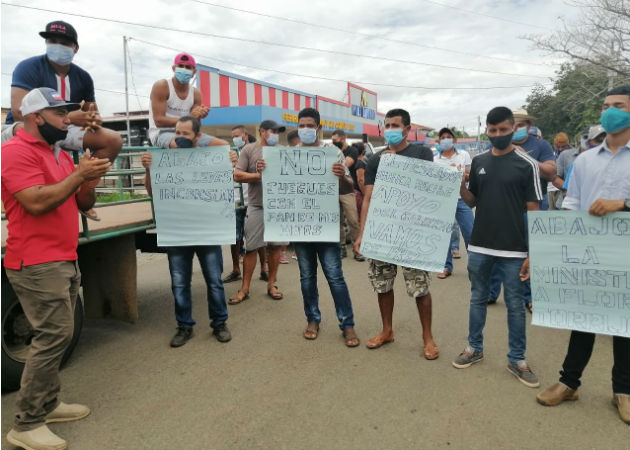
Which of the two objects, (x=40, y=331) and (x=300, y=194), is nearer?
(x=40, y=331)

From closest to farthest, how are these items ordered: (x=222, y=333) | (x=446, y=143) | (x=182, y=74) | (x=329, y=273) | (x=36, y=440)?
(x=36, y=440) < (x=329, y=273) < (x=222, y=333) < (x=182, y=74) < (x=446, y=143)

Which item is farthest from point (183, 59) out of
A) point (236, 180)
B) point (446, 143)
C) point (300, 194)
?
point (446, 143)

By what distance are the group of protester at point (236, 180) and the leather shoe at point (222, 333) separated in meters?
0.01

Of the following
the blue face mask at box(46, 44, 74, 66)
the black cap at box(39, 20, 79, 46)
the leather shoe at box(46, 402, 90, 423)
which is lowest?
the leather shoe at box(46, 402, 90, 423)

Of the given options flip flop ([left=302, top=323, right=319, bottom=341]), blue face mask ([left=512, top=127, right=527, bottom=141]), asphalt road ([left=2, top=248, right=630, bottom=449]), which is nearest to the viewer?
asphalt road ([left=2, top=248, right=630, bottom=449])

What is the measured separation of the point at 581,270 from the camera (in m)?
3.08

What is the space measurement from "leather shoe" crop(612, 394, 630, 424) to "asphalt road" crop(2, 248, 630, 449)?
0.20 feet

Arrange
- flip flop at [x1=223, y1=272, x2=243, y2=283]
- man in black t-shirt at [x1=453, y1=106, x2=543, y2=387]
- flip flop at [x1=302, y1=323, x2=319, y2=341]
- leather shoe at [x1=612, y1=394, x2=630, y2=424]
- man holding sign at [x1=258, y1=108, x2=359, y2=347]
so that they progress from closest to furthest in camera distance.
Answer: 1. leather shoe at [x1=612, y1=394, x2=630, y2=424]
2. man in black t-shirt at [x1=453, y1=106, x2=543, y2=387]
3. man holding sign at [x1=258, y1=108, x2=359, y2=347]
4. flip flop at [x1=302, y1=323, x2=319, y2=341]
5. flip flop at [x1=223, y1=272, x2=243, y2=283]

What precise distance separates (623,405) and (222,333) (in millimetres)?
3160

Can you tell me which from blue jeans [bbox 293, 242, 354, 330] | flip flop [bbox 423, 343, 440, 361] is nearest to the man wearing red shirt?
blue jeans [bbox 293, 242, 354, 330]

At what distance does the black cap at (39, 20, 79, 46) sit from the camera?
3.44 meters

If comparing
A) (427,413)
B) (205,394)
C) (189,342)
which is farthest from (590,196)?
(189,342)

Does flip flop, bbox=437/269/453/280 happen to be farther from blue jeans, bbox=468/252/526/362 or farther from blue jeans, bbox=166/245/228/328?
blue jeans, bbox=166/245/228/328

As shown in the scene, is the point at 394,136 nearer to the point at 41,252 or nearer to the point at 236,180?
the point at 236,180
